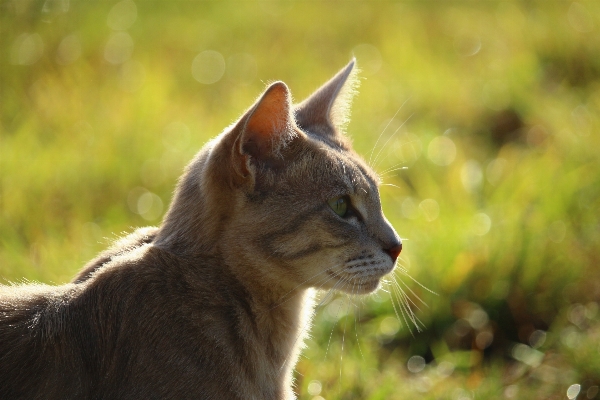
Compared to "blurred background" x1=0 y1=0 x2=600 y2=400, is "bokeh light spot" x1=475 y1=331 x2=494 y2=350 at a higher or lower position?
lower

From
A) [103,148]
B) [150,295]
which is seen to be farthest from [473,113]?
[150,295]

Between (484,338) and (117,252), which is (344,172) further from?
(484,338)

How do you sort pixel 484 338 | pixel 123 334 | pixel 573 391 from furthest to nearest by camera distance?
1. pixel 484 338
2. pixel 573 391
3. pixel 123 334

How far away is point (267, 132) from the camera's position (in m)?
2.91

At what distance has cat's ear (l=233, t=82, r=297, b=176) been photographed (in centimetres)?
277

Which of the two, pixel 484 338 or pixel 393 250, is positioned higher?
pixel 393 250

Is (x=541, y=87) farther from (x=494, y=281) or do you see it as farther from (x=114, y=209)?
(x=114, y=209)

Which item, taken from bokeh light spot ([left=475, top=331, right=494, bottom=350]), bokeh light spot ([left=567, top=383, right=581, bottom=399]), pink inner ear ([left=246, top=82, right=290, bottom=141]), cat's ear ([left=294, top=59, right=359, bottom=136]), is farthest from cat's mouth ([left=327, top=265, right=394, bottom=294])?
bokeh light spot ([left=475, top=331, right=494, bottom=350])

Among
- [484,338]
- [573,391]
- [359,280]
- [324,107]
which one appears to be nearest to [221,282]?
[359,280]

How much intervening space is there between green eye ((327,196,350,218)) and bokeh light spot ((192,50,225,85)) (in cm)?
526

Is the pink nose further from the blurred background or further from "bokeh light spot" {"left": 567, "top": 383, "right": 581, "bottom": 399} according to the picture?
"bokeh light spot" {"left": 567, "top": 383, "right": 581, "bottom": 399}

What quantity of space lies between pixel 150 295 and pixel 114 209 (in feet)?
7.74

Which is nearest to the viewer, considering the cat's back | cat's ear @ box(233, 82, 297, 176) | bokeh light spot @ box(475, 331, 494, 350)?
the cat's back

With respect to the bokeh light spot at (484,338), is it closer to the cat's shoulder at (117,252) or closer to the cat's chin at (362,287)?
the cat's chin at (362,287)
